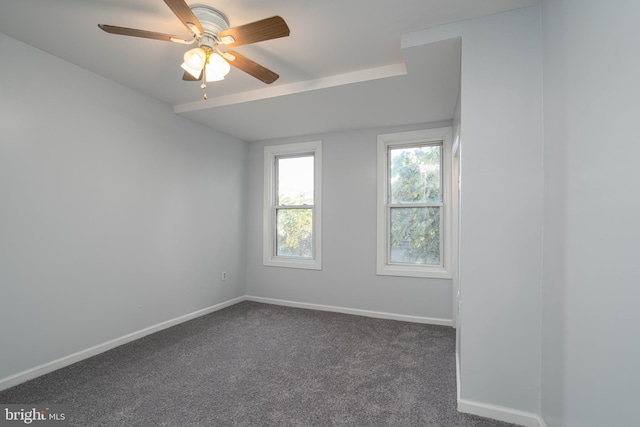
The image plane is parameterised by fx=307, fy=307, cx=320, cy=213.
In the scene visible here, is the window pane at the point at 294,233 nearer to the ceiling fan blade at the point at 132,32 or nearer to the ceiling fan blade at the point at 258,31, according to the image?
the ceiling fan blade at the point at 258,31

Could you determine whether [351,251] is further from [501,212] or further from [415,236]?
[501,212]

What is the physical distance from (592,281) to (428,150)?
2878 millimetres

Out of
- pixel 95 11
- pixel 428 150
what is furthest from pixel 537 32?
pixel 95 11

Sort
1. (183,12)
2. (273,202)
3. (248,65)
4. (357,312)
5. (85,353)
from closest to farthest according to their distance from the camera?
(183,12)
(248,65)
(85,353)
(357,312)
(273,202)

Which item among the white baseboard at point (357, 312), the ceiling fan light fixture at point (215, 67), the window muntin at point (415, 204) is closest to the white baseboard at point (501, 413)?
the white baseboard at point (357, 312)

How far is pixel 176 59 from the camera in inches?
100

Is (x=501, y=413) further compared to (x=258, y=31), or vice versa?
(x=501, y=413)

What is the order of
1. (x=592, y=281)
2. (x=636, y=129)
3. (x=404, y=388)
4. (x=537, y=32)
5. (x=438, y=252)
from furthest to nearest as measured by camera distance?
(x=438, y=252)
(x=404, y=388)
(x=537, y=32)
(x=592, y=281)
(x=636, y=129)

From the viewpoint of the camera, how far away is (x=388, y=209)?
3.97 metres

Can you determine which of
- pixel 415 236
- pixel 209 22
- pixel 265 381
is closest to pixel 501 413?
pixel 265 381

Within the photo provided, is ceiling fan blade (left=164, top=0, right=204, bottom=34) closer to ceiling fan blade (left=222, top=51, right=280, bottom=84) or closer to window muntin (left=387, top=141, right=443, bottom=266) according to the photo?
ceiling fan blade (left=222, top=51, right=280, bottom=84)

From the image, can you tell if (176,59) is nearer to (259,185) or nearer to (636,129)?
(259,185)

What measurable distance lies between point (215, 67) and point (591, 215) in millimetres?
2135

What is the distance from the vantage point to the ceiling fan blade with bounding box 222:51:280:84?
205cm
